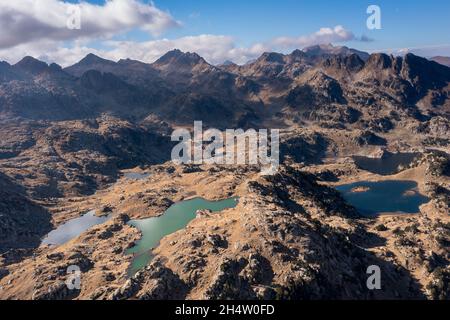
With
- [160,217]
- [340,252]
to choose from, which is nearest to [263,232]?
[340,252]

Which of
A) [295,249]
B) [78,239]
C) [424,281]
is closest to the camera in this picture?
[295,249]

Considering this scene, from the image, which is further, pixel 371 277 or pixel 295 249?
pixel 371 277

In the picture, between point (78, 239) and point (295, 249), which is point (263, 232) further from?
point (78, 239)
